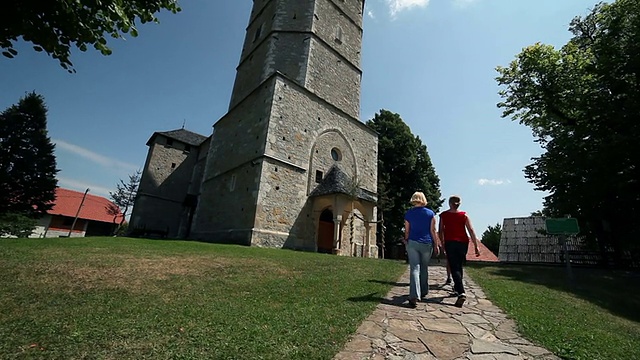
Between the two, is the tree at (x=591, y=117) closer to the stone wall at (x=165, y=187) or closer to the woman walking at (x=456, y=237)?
the woman walking at (x=456, y=237)

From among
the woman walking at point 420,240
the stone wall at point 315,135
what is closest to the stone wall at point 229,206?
the stone wall at point 315,135

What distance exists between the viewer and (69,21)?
476cm

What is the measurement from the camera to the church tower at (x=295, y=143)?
1450 cm

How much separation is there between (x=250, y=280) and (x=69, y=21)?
5.82 m

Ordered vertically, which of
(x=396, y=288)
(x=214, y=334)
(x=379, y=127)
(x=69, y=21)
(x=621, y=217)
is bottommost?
(x=214, y=334)

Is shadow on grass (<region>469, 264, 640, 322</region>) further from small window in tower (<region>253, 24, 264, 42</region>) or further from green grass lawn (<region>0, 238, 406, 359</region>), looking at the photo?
small window in tower (<region>253, 24, 264, 42</region>)

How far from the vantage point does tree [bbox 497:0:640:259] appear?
11.5 m

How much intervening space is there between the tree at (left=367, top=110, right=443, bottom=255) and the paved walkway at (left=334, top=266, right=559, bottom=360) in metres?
19.5

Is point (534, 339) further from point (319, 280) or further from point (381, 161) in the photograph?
point (381, 161)

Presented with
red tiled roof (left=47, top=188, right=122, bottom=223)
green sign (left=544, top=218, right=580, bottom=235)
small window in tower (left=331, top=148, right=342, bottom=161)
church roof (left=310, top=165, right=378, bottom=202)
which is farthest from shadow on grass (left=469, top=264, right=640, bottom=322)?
red tiled roof (left=47, top=188, right=122, bottom=223)

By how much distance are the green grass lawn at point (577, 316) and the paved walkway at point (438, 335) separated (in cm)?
29

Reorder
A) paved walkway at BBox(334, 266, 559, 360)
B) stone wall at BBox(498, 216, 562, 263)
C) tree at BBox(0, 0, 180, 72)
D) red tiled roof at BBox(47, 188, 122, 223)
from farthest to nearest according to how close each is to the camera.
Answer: red tiled roof at BBox(47, 188, 122, 223) < stone wall at BBox(498, 216, 562, 263) < tree at BBox(0, 0, 180, 72) < paved walkway at BBox(334, 266, 559, 360)

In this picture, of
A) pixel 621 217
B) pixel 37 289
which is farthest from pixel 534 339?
pixel 621 217

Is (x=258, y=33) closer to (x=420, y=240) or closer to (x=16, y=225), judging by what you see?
(x=16, y=225)
